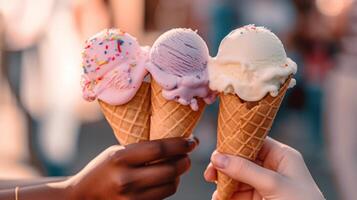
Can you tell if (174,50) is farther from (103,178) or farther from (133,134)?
(103,178)

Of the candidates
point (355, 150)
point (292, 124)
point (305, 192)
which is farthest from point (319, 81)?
point (305, 192)

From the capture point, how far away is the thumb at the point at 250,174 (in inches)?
75.7

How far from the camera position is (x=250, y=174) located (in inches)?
75.9

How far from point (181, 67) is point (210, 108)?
5567mm

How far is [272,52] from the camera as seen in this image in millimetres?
1936

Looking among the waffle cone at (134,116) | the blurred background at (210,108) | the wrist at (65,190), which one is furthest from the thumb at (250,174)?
the blurred background at (210,108)

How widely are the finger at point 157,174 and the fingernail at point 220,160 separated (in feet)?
0.31

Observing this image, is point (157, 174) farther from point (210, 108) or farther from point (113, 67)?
point (210, 108)

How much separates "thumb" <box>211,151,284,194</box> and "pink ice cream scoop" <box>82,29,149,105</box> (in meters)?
0.32

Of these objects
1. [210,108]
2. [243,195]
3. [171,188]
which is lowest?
[210,108]

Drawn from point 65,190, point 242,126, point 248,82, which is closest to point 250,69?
point 248,82

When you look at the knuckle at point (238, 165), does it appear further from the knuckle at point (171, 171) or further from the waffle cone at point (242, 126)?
the knuckle at point (171, 171)

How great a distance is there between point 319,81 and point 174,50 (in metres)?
5.78

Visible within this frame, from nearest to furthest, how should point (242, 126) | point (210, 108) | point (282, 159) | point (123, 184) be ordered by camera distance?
1. point (123, 184)
2. point (242, 126)
3. point (282, 159)
4. point (210, 108)
